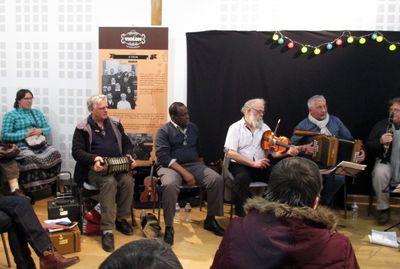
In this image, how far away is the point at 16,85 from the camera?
18.2ft

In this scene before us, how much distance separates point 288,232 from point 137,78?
151 inches

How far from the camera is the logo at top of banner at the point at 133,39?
5.03 metres

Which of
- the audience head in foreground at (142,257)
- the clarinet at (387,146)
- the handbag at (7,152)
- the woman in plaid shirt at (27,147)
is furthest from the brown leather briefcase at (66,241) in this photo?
the clarinet at (387,146)

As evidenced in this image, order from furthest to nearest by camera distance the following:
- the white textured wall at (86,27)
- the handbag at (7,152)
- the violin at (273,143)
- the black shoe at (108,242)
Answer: the white textured wall at (86,27) < the violin at (273,143) < the black shoe at (108,242) < the handbag at (7,152)

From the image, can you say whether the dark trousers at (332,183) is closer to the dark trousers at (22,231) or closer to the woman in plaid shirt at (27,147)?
the dark trousers at (22,231)

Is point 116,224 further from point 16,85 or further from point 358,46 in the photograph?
point 358,46

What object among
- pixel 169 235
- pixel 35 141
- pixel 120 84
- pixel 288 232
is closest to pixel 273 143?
pixel 169 235

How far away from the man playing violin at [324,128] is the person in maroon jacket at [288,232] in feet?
9.04

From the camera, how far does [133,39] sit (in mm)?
5051

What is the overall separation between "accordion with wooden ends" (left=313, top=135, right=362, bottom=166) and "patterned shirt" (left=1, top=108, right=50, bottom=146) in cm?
322

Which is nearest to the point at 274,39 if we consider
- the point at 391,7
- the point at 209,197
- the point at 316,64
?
the point at 316,64

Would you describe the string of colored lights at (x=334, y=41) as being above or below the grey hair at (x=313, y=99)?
above

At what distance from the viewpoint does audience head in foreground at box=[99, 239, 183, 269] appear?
0.82m

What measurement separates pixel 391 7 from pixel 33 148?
4336mm
